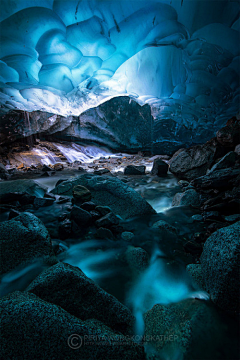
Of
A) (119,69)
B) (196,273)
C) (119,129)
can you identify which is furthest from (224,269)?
(119,129)

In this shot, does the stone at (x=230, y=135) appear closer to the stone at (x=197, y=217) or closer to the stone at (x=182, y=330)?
the stone at (x=197, y=217)

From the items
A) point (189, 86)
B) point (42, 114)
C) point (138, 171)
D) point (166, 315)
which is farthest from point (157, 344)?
point (189, 86)

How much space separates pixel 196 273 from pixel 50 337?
142cm

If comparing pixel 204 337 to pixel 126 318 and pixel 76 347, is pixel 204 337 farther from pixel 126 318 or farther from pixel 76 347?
pixel 76 347

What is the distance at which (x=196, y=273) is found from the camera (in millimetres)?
1571

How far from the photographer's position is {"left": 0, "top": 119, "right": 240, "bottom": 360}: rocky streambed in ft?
2.76

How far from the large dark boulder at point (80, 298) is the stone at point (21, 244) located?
2.06 feet

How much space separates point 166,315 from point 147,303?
231 mm

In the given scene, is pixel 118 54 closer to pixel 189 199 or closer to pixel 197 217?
pixel 189 199

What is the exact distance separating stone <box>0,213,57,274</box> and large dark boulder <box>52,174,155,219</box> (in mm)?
1598

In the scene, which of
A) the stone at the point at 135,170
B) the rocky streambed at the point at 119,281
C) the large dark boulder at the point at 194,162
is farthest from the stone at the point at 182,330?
the stone at the point at 135,170

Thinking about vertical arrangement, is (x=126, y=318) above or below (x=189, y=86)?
below

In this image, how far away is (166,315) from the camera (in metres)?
1.20

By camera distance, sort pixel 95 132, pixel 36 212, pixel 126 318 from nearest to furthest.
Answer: pixel 126 318 → pixel 36 212 → pixel 95 132
